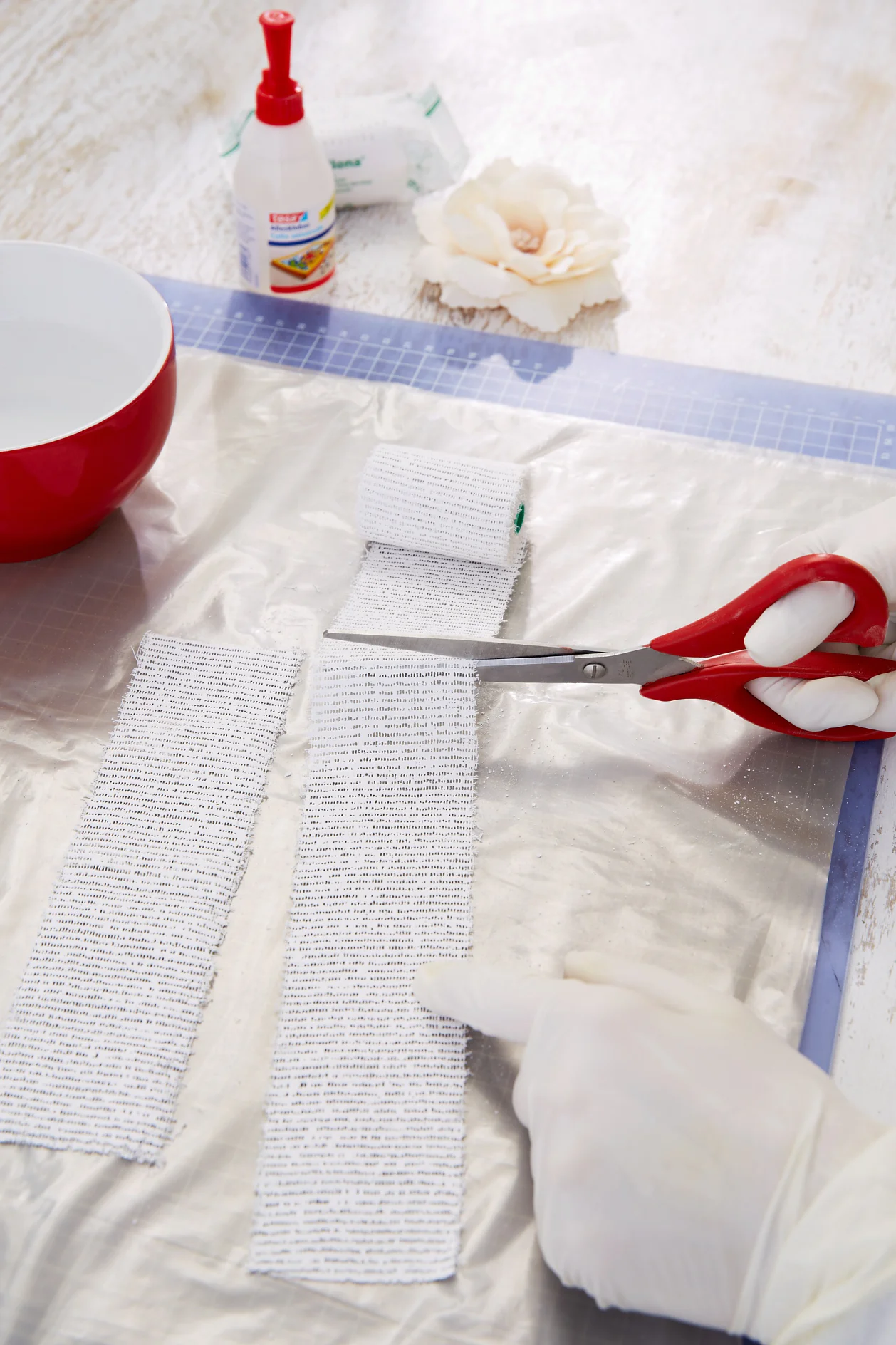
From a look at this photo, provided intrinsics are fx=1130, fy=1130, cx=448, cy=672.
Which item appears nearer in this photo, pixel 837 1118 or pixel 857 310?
pixel 837 1118

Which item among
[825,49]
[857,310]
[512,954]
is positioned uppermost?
[825,49]

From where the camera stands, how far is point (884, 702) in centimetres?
70

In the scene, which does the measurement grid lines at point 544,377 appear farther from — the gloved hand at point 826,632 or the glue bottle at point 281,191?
the gloved hand at point 826,632

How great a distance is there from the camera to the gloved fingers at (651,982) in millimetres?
573

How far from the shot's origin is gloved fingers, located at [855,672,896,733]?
2.29 feet

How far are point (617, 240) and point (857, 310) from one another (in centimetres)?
24

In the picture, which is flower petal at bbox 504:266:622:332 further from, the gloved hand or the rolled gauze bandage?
the gloved hand

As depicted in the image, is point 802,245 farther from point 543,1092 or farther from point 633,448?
point 543,1092

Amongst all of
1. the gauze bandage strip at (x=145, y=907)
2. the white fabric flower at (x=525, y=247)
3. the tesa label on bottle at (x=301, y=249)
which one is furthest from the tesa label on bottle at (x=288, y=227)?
the gauze bandage strip at (x=145, y=907)

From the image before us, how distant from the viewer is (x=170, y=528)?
2.82 ft

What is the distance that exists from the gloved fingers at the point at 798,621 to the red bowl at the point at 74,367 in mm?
417

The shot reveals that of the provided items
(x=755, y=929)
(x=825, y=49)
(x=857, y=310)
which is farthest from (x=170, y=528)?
(x=825, y=49)

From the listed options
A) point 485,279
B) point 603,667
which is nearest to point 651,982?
point 603,667

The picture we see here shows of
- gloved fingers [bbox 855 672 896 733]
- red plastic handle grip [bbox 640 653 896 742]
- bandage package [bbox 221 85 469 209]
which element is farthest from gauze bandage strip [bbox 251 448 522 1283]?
bandage package [bbox 221 85 469 209]
